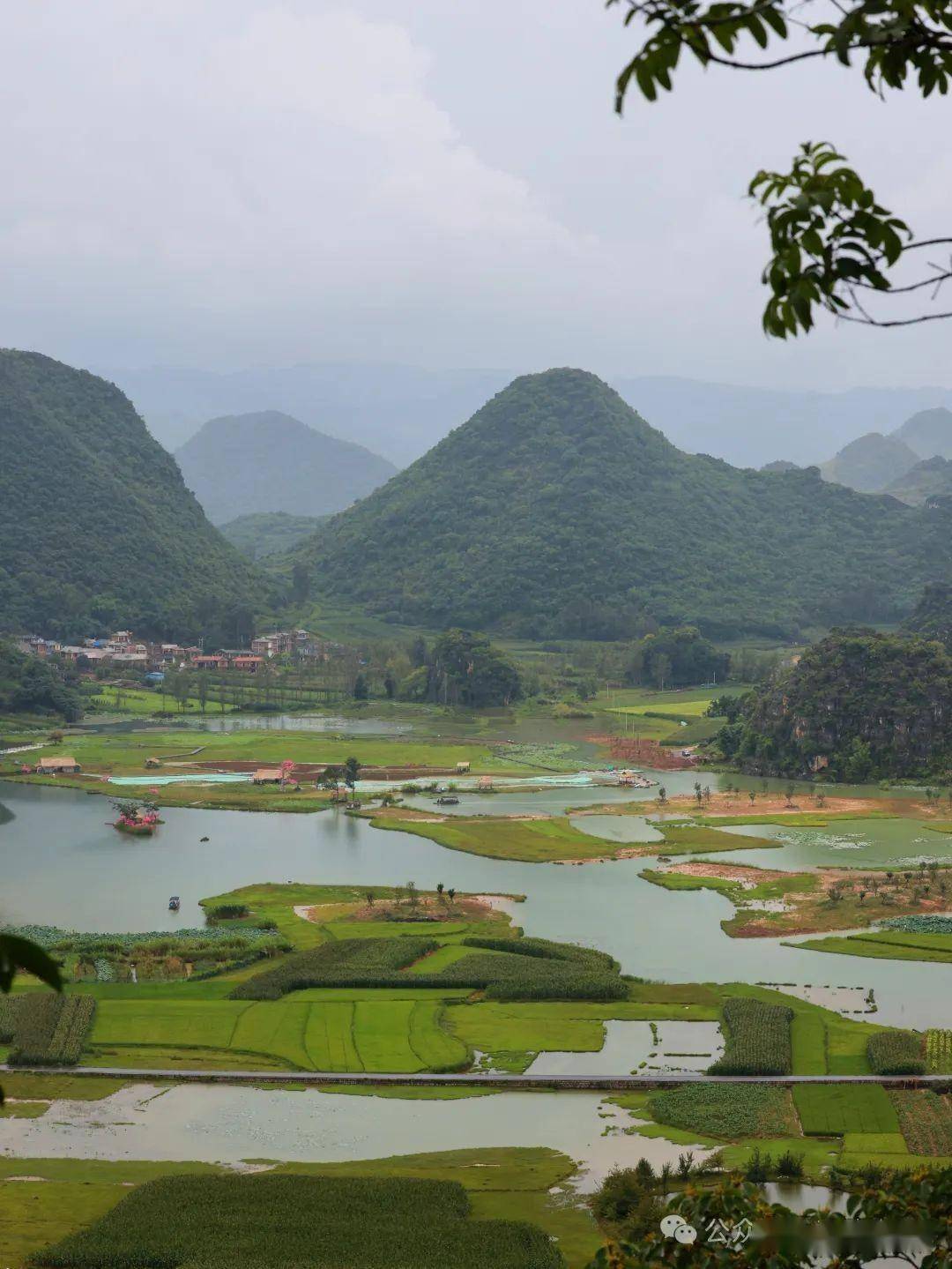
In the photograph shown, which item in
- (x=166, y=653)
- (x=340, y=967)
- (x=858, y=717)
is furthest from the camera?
(x=166, y=653)

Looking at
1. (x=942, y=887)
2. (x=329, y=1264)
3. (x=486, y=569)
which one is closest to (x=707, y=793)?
(x=942, y=887)

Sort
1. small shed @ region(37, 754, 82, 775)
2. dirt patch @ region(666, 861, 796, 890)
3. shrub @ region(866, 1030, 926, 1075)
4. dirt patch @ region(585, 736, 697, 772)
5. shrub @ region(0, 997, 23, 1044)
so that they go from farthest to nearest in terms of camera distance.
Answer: dirt patch @ region(585, 736, 697, 772) < small shed @ region(37, 754, 82, 775) < dirt patch @ region(666, 861, 796, 890) < shrub @ region(0, 997, 23, 1044) < shrub @ region(866, 1030, 926, 1075)

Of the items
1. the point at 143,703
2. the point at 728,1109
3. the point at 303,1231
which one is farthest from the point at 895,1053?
the point at 143,703

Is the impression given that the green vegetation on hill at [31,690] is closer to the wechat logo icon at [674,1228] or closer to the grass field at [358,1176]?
the grass field at [358,1176]

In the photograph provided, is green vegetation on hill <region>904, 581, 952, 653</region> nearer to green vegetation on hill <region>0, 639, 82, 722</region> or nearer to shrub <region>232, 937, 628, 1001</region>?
green vegetation on hill <region>0, 639, 82, 722</region>

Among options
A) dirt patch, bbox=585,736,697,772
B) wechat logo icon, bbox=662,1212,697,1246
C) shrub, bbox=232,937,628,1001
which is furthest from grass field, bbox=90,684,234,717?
wechat logo icon, bbox=662,1212,697,1246

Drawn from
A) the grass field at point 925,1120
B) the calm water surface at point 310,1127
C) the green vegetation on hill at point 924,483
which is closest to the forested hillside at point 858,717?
the grass field at point 925,1120

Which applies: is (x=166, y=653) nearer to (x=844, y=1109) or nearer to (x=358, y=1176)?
(x=844, y=1109)
